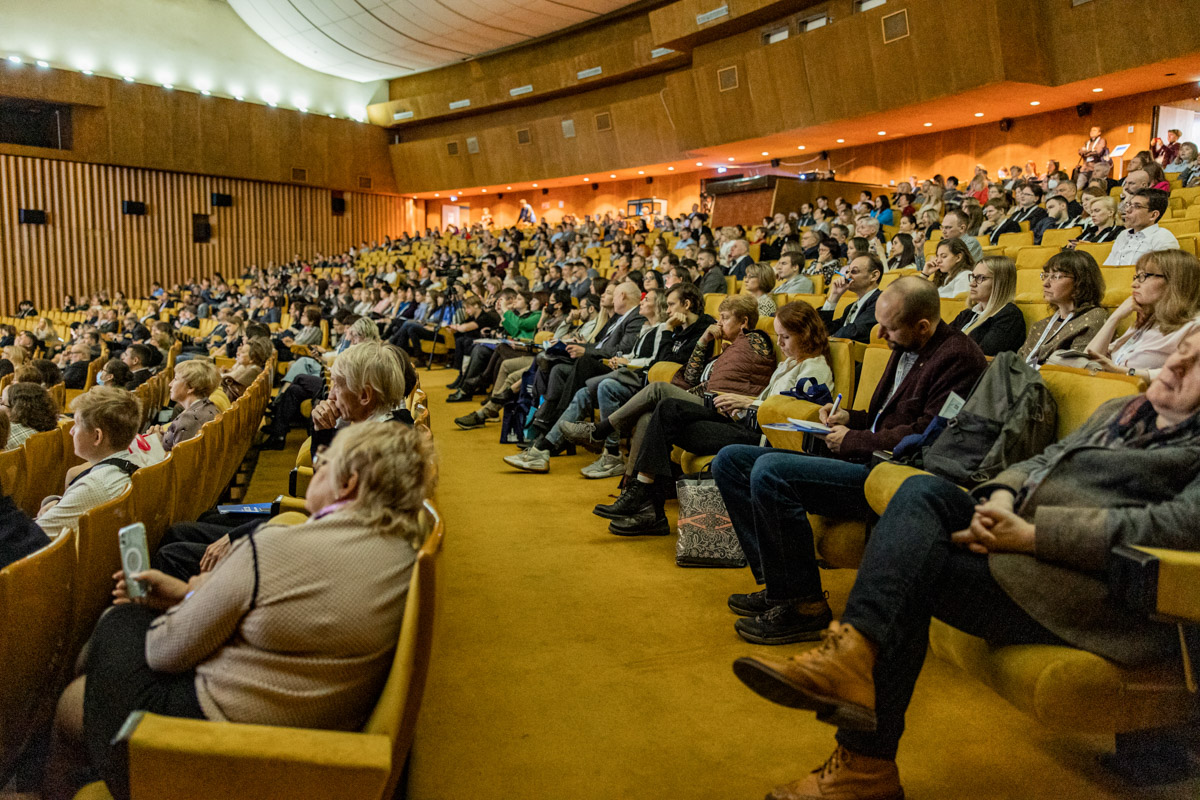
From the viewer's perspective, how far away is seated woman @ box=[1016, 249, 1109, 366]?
8.46ft

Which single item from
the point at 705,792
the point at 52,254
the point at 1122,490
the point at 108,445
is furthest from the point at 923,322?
the point at 52,254

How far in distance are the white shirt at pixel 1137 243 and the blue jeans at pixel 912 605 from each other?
3130 millimetres

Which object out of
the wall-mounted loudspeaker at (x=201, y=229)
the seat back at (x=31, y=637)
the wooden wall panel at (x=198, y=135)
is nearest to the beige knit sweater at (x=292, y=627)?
the seat back at (x=31, y=637)

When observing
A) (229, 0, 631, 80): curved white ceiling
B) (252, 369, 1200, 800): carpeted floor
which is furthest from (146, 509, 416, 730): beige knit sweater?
(229, 0, 631, 80): curved white ceiling

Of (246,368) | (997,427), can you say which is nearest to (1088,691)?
(997,427)

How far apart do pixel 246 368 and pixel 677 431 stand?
2.40 m

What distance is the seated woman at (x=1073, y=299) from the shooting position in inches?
102

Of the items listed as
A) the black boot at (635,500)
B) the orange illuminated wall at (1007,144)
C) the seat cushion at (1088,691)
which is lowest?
the seat cushion at (1088,691)

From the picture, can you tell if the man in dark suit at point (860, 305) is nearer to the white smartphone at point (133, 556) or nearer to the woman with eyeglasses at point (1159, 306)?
the woman with eyeglasses at point (1159, 306)

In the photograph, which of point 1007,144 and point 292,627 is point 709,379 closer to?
point 292,627

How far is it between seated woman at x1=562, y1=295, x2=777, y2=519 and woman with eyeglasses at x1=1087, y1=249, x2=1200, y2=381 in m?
1.07

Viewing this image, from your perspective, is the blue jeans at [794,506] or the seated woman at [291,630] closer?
the seated woman at [291,630]

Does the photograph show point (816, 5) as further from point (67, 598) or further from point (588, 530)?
point (67, 598)

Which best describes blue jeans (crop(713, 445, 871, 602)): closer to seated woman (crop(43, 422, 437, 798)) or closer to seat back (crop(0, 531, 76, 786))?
seated woman (crop(43, 422, 437, 798))
